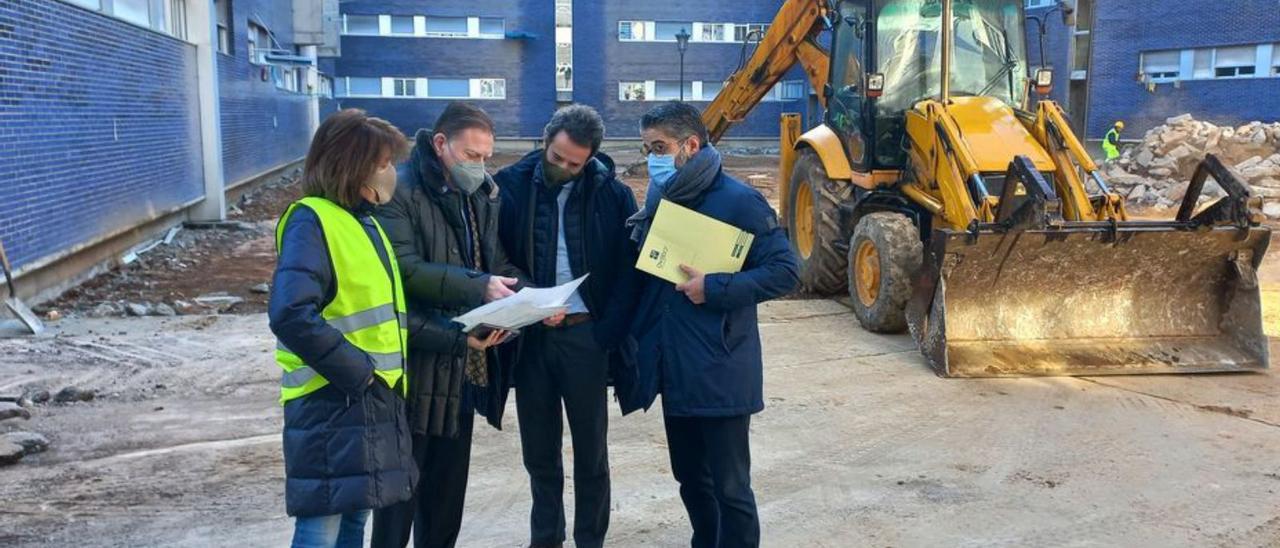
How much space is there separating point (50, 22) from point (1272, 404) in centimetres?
1088

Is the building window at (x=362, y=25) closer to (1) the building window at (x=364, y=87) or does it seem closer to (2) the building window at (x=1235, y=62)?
(1) the building window at (x=364, y=87)

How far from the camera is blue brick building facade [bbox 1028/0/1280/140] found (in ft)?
91.2

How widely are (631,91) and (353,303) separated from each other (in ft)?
138

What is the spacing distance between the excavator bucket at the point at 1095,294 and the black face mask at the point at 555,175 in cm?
381

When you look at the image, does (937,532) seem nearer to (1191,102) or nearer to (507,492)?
(507,492)

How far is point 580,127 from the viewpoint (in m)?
3.70

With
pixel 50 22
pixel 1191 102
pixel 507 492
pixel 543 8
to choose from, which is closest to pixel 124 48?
pixel 50 22

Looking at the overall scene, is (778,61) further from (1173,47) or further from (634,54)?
(634,54)

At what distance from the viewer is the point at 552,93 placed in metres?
43.7

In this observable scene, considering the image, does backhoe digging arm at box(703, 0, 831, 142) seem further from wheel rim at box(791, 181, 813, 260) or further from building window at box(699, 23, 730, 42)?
building window at box(699, 23, 730, 42)

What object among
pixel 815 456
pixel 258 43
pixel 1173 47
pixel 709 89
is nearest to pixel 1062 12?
pixel 815 456

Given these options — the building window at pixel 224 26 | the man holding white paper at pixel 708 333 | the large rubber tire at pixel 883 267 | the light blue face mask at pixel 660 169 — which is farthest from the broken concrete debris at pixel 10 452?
the building window at pixel 224 26

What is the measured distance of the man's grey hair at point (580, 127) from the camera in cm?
370

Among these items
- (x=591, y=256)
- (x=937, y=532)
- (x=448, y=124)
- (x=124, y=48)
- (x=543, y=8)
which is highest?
(x=543, y=8)
